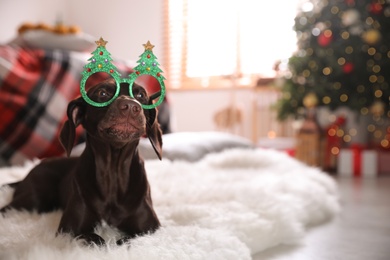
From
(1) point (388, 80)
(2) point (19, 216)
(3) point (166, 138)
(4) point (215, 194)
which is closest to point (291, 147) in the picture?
(1) point (388, 80)

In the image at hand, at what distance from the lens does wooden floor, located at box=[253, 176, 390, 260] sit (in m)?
1.45

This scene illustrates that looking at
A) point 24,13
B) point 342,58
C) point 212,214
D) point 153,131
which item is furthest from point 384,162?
point 24,13

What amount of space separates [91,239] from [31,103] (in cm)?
164

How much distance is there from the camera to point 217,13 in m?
4.89

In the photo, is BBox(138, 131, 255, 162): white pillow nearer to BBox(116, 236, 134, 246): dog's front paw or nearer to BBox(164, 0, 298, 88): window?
BBox(164, 0, 298, 88): window

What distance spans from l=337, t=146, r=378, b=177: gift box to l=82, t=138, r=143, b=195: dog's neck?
A: 10.6ft

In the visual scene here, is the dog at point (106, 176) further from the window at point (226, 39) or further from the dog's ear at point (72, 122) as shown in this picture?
the window at point (226, 39)

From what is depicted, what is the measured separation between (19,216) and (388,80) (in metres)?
3.46

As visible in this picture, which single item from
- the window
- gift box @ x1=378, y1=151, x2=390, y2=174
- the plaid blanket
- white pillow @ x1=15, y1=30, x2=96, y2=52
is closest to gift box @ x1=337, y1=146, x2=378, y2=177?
gift box @ x1=378, y1=151, x2=390, y2=174

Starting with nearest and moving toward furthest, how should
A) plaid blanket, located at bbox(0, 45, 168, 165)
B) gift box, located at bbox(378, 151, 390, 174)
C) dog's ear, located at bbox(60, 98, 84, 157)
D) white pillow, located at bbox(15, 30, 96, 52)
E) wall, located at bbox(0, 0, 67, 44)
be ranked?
dog's ear, located at bbox(60, 98, 84, 157), plaid blanket, located at bbox(0, 45, 168, 165), white pillow, located at bbox(15, 30, 96, 52), gift box, located at bbox(378, 151, 390, 174), wall, located at bbox(0, 0, 67, 44)

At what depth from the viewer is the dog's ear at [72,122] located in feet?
3.81

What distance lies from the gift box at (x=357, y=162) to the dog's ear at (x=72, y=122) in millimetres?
3318

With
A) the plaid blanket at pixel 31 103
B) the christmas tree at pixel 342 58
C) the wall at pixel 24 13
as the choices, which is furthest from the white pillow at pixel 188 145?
the wall at pixel 24 13

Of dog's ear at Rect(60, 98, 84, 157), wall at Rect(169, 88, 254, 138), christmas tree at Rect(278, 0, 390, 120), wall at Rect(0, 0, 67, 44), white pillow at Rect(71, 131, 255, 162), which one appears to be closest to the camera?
dog's ear at Rect(60, 98, 84, 157)
